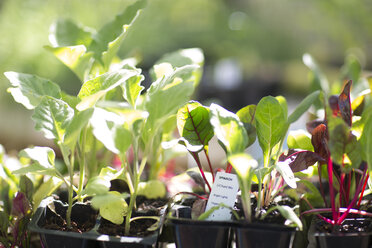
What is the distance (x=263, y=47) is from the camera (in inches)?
231

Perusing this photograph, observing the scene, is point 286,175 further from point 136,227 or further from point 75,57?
point 75,57

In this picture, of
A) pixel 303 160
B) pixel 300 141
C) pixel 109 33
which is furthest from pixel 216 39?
pixel 303 160

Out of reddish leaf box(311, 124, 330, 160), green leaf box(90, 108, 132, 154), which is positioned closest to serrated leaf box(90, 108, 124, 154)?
green leaf box(90, 108, 132, 154)

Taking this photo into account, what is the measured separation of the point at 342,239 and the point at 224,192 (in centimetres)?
21

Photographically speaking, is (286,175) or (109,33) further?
(109,33)

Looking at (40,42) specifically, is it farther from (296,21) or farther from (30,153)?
(296,21)

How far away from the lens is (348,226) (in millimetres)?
710

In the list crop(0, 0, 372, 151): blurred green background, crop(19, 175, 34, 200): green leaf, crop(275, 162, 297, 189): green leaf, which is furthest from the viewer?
crop(0, 0, 372, 151): blurred green background

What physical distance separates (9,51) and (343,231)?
242 cm

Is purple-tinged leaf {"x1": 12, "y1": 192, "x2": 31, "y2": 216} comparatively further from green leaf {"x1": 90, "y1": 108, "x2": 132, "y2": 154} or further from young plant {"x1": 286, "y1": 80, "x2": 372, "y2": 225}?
young plant {"x1": 286, "y1": 80, "x2": 372, "y2": 225}

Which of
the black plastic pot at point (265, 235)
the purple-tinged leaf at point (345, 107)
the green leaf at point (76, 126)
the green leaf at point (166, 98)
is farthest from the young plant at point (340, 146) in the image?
the green leaf at point (76, 126)

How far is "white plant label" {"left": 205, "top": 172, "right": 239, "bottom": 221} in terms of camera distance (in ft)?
2.29

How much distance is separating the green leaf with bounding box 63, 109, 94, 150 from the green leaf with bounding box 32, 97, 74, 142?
14mm

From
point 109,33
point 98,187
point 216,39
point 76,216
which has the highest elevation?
point 216,39
